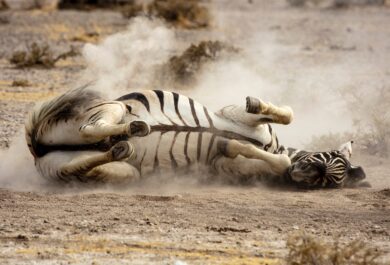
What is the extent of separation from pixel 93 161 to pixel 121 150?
26 cm

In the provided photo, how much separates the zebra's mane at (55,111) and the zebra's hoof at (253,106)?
1.19 meters

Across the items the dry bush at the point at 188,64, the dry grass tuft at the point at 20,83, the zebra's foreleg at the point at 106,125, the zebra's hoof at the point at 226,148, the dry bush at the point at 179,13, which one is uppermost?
the dry bush at the point at 179,13

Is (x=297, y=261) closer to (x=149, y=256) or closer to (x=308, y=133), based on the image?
(x=149, y=256)

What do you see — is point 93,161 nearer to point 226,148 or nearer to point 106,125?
point 106,125

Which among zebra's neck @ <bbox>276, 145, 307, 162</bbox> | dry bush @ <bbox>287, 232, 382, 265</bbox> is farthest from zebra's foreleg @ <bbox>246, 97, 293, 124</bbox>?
dry bush @ <bbox>287, 232, 382, 265</bbox>

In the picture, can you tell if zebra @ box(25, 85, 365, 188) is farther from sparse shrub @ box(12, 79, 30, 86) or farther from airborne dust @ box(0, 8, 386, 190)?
sparse shrub @ box(12, 79, 30, 86)

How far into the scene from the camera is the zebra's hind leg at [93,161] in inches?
316

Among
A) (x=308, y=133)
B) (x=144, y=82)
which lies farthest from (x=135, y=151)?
(x=144, y=82)

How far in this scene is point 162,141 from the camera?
28.2ft

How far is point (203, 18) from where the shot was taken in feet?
81.1

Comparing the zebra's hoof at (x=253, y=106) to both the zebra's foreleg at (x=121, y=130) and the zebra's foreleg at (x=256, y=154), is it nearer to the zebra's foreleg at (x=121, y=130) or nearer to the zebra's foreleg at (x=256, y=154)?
the zebra's foreleg at (x=256, y=154)

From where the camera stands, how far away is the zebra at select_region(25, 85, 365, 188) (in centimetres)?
832

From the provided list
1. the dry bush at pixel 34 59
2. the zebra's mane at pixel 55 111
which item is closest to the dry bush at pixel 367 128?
the zebra's mane at pixel 55 111

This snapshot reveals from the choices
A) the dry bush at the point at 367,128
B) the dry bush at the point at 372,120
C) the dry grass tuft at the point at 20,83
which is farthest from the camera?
the dry grass tuft at the point at 20,83
